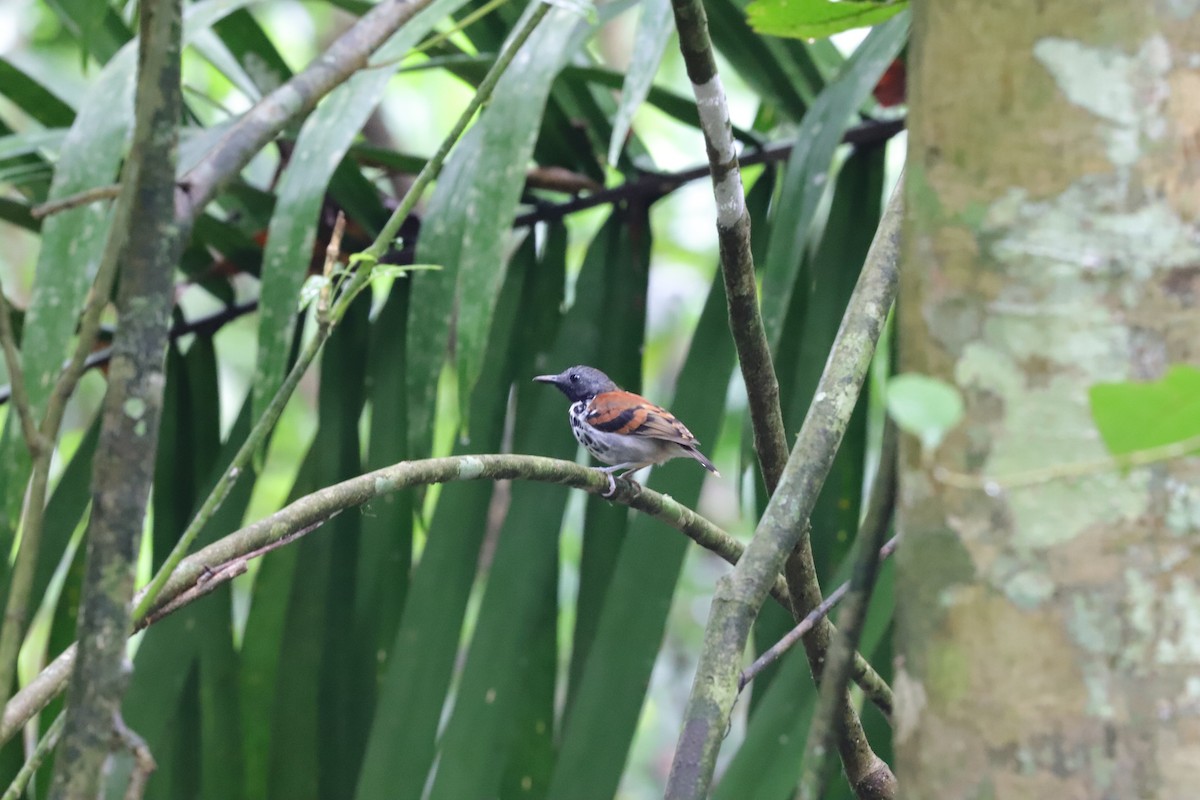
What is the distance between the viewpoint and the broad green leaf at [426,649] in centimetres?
276

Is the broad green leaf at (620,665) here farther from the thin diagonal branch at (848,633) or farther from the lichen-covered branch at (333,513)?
the thin diagonal branch at (848,633)

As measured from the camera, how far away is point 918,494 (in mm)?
864

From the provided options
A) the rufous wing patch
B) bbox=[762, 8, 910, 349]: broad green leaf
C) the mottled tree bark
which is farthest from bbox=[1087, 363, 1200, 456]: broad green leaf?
the rufous wing patch

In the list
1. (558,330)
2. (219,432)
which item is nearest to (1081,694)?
(558,330)

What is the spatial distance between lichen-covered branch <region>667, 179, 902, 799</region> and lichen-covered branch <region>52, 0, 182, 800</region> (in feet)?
2.08

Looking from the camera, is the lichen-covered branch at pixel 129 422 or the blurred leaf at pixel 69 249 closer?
the lichen-covered branch at pixel 129 422

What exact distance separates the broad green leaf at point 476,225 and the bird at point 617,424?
0.42 metres

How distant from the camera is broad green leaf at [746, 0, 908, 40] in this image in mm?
1632

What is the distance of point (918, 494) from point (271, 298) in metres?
2.16

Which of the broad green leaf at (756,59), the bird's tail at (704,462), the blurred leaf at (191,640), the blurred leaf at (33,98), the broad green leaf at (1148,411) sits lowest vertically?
the blurred leaf at (191,640)

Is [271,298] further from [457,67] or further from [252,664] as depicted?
[252,664]

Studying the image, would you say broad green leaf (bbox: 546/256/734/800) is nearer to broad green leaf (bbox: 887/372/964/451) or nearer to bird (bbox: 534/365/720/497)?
bird (bbox: 534/365/720/497)

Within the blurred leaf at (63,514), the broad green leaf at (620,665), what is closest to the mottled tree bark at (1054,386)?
the broad green leaf at (620,665)

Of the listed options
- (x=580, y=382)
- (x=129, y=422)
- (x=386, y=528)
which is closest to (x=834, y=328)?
(x=580, y=382)
